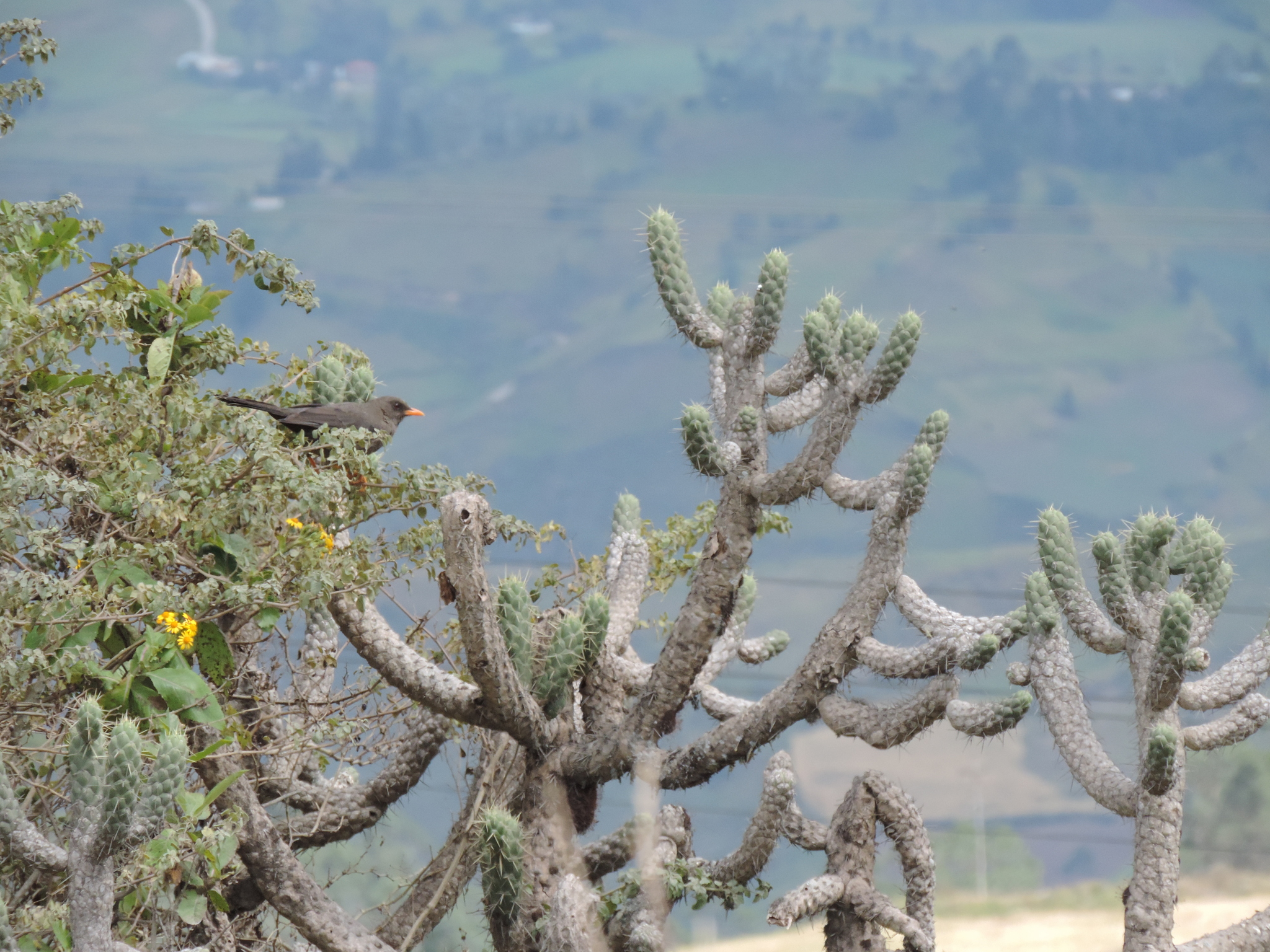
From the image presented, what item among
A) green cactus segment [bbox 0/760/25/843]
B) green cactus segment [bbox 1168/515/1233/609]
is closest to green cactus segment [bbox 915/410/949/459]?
green cactus segment [bbox 1168/515/1233/609]

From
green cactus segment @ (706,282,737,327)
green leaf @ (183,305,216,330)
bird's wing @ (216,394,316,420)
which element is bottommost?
bird's wing @ (216,394,316,420)

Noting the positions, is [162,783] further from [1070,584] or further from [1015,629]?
[1070,584]

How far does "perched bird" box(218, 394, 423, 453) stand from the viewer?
566cm

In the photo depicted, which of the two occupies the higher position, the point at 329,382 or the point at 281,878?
the point at 329,382

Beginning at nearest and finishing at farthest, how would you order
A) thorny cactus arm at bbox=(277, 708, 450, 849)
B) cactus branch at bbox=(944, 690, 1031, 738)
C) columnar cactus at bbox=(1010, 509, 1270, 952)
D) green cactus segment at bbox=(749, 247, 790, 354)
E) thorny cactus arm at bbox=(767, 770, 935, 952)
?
columnar cactus at bbox=(1010, 509, 1270, 952) → cactus branch at bbox=(944, 690, 1031, 738) → thorny cactus arm at bbox=(767, 770, 935, 952) → green cactus segment at bbox=(749, 247, 790, 354) → thorny cactus arm at bbox=(277, 708, 450, 849)

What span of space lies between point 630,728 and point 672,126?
159ft

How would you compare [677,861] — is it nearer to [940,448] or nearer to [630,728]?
[630,728]

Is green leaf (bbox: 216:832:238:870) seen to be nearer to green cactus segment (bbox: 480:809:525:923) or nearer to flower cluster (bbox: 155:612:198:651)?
flower cluster (bbox: 155:612:198:651)

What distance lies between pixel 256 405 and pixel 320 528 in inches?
29.7

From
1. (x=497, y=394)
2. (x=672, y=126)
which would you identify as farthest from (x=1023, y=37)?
(x=497, y=394)

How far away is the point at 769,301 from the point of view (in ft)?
18.4

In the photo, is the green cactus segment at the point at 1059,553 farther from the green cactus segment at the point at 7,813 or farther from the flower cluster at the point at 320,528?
the green cactus segment at the point at 7,813

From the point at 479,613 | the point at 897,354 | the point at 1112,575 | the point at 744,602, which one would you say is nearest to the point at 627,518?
the point at 744,602

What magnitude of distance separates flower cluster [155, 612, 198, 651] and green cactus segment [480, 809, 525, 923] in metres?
1.36
